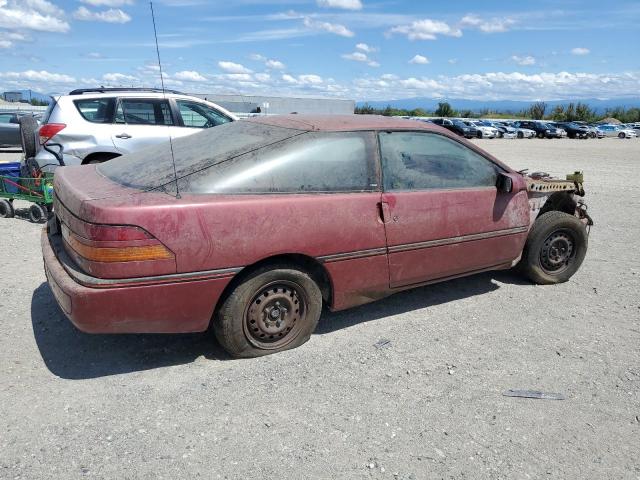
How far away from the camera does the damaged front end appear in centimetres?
483

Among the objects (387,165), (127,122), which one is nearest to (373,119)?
(387,165)

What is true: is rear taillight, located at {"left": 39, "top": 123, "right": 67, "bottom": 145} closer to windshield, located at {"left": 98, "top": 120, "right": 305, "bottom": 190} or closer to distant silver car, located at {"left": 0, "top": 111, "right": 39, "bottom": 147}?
windshield, located at {"left": 98, "top": 120, "right": 305, "bottom": 190}

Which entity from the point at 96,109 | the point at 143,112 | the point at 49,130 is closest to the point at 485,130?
the point at 143,112

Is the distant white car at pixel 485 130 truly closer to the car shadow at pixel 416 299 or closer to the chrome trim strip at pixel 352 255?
the car shadow at pixel 416 299

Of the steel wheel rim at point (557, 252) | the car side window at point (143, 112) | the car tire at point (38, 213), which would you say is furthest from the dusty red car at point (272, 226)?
the car side window at point (143, 112)

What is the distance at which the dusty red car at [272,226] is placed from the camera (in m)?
2.94

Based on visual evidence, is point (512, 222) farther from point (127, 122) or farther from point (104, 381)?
point (127, 122)

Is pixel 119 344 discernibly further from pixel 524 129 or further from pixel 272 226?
pixel 524 129

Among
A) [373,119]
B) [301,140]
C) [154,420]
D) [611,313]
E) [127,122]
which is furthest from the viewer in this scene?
[127,122]

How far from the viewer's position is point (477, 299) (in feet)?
15.4

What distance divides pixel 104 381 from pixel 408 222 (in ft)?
7.52

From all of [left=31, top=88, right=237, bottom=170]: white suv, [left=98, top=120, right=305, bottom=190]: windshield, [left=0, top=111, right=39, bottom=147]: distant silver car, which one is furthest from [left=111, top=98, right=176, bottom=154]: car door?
[left=0, top=111, right=39, bottom=147]: distant silver car

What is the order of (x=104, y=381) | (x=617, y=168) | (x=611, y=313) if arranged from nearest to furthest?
(x=104, y=381) → (x=611, y=313) → (x=617, y=168)

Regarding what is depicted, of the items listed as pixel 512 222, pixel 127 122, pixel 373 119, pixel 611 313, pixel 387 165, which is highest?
pixel 127 122
